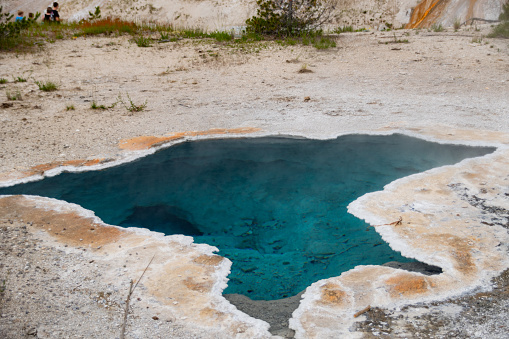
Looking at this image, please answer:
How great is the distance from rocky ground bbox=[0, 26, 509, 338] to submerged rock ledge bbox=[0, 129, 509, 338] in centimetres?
10

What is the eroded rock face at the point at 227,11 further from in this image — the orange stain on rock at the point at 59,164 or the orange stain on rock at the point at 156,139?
the orange stain on rock at the point at 59,164

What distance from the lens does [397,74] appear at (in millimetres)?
7059

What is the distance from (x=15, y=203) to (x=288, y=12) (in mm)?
7662

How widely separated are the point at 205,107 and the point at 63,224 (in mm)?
3091

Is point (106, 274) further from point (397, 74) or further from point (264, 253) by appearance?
point (397, 74)

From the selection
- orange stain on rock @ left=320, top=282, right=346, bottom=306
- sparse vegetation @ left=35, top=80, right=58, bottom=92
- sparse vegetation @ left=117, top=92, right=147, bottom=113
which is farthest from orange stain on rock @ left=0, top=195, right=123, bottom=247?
sparse vegetation @ left=35, top=80, right=58, bottom=92

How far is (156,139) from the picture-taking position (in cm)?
482

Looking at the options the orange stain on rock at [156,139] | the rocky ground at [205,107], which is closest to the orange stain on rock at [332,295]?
the rocky ground at [205,107]

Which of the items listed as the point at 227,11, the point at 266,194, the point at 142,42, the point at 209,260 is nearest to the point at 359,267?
the point at 209,260

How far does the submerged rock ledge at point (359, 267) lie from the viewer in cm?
233

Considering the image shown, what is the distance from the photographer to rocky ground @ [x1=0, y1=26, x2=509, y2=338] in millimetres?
2258

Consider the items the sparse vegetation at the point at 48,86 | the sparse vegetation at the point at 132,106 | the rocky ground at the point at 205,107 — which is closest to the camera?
the rocky ground at the point at 205,107

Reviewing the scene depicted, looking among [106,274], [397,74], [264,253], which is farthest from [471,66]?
[106,274]

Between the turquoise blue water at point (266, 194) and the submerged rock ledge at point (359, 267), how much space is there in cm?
19
